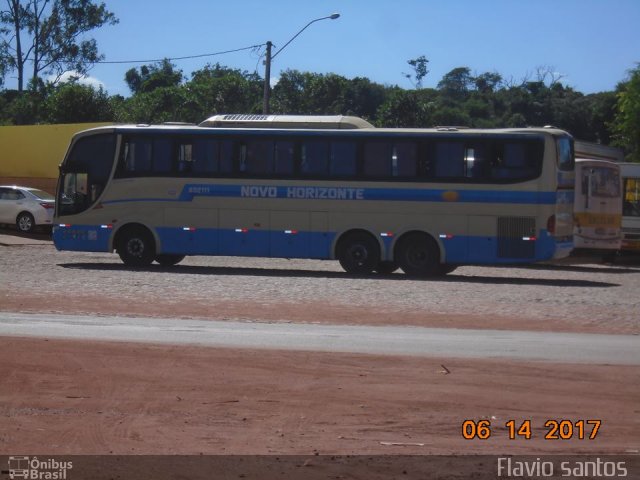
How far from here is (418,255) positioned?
23.8 m

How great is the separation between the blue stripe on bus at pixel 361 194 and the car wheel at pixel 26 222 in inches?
437

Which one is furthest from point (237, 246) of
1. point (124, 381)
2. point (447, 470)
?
point (447, 470)

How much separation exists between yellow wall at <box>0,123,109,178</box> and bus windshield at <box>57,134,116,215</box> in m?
16.1

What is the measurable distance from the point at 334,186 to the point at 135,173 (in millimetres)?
4986

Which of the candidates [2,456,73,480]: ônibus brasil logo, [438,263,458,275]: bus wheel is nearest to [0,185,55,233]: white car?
[438,263,458,275]: bus wheel

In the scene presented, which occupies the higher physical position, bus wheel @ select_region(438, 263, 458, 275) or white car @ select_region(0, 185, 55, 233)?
white car @ select_region(0, 185, 55, 233)

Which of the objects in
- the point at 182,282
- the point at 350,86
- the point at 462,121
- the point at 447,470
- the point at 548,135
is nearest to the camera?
the point at 447,470

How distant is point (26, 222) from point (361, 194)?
52.4ft

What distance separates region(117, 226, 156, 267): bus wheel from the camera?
81.6 feet

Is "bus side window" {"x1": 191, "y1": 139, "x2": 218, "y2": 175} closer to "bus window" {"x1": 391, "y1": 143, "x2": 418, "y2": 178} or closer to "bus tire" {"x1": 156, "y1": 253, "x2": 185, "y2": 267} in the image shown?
"bus tire" {"x1": 156, "y1": 253, "x2": 185, "y2": 267}

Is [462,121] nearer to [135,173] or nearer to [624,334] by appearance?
[135,173]

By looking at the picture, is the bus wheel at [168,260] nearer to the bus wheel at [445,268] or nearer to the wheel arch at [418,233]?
the wheel arch at [418,233]

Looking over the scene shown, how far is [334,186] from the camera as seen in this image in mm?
23875

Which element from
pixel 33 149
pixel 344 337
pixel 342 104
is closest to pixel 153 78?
pixel 342 104
